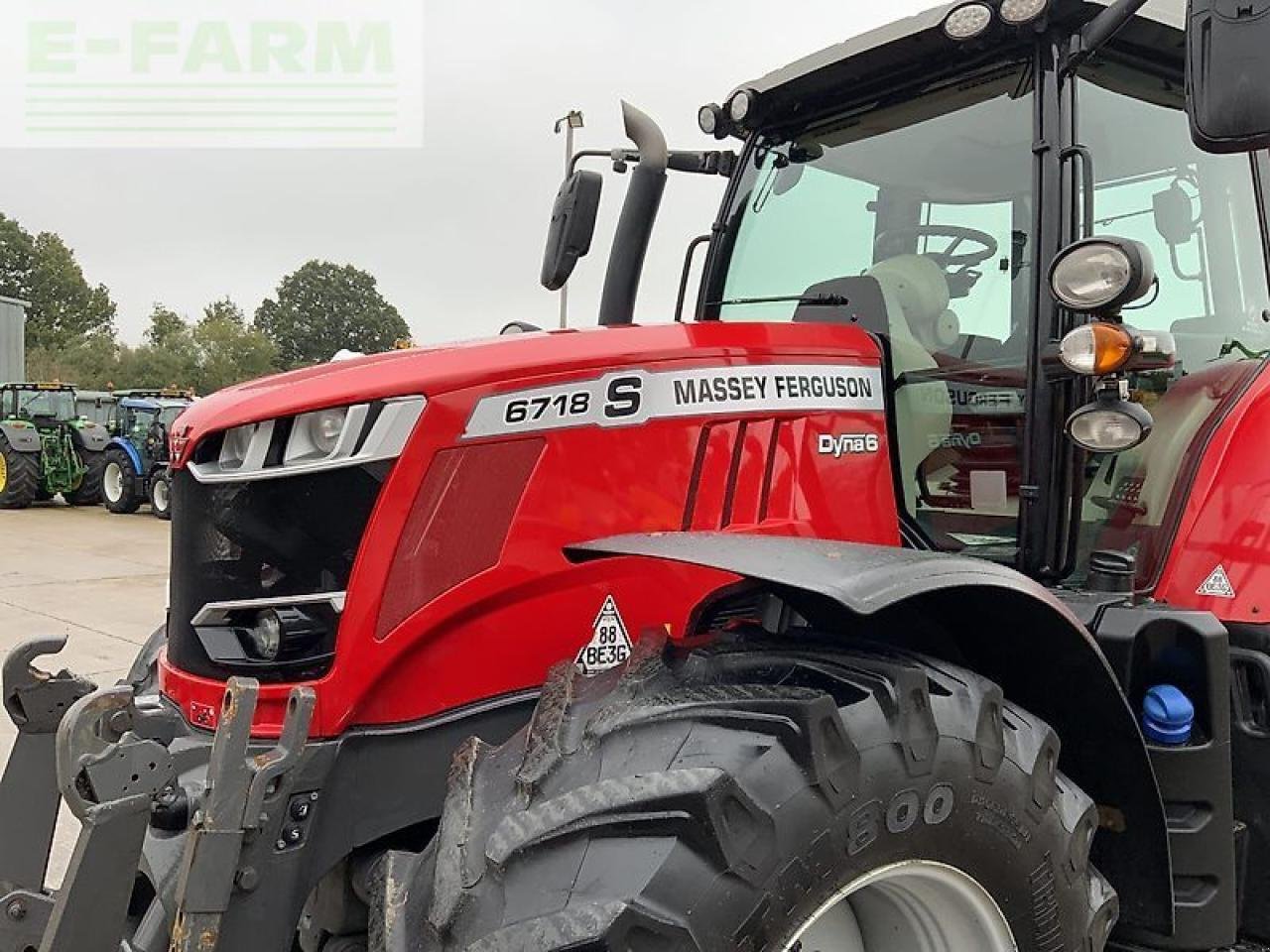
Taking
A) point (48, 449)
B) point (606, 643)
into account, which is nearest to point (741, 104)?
point (606, 643)

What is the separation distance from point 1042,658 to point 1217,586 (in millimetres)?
625

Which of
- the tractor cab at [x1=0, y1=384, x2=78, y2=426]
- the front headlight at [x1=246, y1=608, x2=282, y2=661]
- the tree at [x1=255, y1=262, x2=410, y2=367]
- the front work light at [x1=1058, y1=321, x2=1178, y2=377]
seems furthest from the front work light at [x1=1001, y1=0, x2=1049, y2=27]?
the tree at [x1=255, y1=262, x2=410, y2=367]

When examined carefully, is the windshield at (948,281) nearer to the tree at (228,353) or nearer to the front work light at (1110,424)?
the front work light at (1110,424)

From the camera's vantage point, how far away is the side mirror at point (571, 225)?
287cm

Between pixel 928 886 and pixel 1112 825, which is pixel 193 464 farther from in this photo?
pixel 1112 825

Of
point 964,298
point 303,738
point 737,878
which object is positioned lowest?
point 737,878

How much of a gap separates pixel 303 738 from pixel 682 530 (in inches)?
31.0

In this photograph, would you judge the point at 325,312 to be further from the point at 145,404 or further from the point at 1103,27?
the point at 1103,27

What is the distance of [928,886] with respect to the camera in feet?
5.69

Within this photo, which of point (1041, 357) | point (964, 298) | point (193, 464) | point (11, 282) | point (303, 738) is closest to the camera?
point (303, 738)

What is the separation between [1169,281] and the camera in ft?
8.23

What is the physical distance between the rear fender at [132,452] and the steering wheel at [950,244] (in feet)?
53.0

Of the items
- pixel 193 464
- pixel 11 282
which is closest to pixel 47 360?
pixel 11 282

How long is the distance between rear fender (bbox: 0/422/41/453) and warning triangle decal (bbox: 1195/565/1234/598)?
1825cm
